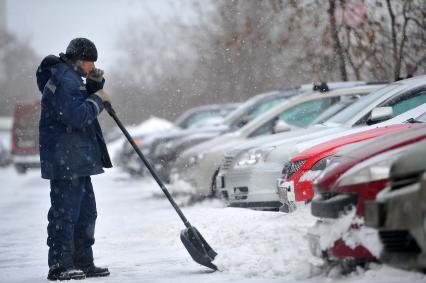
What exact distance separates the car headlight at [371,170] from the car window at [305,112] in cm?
699

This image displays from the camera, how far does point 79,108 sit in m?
6.86

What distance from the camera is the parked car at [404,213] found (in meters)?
4.85

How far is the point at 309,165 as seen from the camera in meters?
8.20

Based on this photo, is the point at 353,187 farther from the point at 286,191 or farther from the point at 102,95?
the point at 286,191

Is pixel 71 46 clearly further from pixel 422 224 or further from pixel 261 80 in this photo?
pixel 261 80

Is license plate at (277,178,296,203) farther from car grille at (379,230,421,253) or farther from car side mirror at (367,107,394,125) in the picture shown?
car grille at (379,230,421,253)

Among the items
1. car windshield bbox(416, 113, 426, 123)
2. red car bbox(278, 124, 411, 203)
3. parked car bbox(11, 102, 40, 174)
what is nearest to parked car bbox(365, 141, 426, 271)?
red car bbox(278, 124, 411, 203)

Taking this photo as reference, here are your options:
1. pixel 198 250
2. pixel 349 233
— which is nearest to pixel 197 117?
pixel 198 250

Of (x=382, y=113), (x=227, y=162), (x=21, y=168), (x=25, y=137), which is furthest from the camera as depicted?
(x=21, y=168)

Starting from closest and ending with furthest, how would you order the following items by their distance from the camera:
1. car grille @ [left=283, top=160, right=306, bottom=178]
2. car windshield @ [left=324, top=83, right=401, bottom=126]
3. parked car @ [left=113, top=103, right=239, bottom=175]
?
1. car grille @ [left=283, top=160, right=306, bottom=178]
2. car windshield @ [left=324, top=83, right=401, bottom=126]
3. parked car @ [left=113, top=103, right=239, bottom=175]

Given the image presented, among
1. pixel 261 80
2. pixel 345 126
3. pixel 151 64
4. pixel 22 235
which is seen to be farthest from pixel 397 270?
pixel 151 64

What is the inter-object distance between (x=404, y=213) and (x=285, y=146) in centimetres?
520

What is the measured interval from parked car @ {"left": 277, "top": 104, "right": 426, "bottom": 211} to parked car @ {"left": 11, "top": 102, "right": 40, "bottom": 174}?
2235cm

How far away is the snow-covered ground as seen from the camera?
6.36 metres
